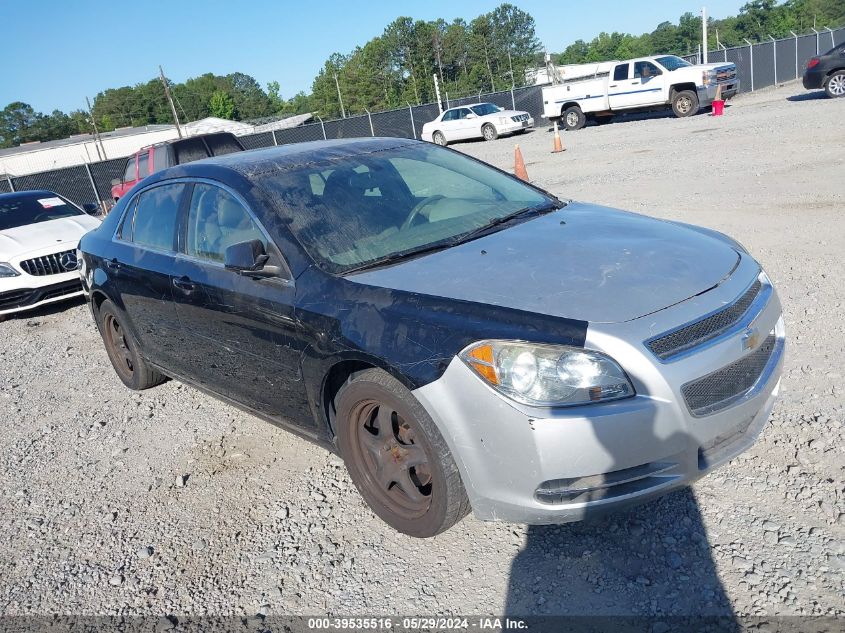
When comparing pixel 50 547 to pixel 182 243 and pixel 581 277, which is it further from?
pixel 581 277

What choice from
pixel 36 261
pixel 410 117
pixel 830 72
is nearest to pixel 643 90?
pixel 830 72

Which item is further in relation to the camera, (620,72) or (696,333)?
(620,72)

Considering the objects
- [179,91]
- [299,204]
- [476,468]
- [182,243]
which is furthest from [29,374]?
[179,91]

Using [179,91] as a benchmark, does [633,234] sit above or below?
below

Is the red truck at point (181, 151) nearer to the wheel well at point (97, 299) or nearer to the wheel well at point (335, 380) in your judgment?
the wheel well at point (97, 299)

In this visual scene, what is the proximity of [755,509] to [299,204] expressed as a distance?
101 inches

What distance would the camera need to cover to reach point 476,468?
2.68 metres

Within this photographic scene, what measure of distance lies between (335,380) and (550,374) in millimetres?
1134

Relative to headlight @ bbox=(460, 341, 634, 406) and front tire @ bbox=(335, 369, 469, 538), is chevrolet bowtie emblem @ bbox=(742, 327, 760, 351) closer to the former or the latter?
headlight @ bbox=(460, 341, 634, 406)

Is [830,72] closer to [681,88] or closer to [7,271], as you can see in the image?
[681,88]

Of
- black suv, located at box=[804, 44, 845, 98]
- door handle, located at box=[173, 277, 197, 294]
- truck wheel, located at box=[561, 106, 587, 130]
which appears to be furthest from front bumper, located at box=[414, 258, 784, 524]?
truck wheel, located at box=[561, 106, 587, 130]

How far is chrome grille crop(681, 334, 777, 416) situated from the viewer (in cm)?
254

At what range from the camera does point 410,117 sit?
3438 cm

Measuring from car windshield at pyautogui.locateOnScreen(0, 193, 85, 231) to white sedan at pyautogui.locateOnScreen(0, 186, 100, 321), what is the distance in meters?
0.01
